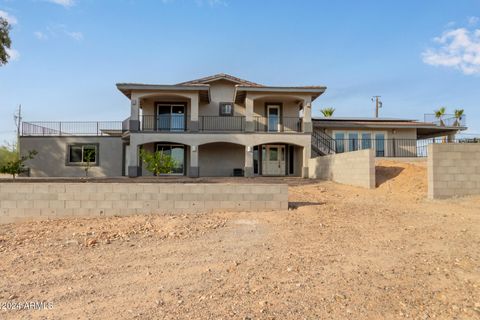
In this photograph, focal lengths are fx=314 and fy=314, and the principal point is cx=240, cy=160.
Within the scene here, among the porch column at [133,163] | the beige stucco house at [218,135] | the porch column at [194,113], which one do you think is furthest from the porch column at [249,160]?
the porch column at [133,163]

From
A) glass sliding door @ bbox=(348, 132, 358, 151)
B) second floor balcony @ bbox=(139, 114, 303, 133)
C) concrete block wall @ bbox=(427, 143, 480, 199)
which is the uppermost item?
second floor balcony @ bbox=(139, 114, 303, 133)

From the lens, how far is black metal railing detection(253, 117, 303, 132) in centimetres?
2006

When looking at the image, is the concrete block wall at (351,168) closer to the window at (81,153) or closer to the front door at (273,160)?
the front door at (273,160)

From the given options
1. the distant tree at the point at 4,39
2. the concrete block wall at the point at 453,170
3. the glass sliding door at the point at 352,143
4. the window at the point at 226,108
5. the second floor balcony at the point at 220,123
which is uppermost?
the distant tree at the point at 4,39

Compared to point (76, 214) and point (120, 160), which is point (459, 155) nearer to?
point (76, 214)

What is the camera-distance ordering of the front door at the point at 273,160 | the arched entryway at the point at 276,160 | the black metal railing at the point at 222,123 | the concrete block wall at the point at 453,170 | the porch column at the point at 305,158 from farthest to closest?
the front door at the point at 273,160, the arched entryway at the point at 276,160, the black metal railing at the point at 222,123, the porch column at the point at 305,158, the concrete block wall at the point at 453,170

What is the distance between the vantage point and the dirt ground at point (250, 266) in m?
3.37

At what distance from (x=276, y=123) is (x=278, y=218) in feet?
44.8

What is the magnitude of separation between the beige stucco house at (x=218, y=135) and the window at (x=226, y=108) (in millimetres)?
65

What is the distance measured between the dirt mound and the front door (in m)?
7.37

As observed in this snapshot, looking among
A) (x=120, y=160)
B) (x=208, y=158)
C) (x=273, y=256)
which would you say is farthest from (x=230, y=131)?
(x=273, y=256)

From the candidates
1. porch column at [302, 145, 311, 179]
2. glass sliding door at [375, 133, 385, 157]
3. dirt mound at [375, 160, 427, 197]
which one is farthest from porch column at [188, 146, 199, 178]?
glass sliding door at [375, 133, 385, 157]

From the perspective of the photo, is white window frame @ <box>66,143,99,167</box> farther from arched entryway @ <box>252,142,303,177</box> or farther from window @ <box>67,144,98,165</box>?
arched entryway @ <box>252,142,303,177</box>

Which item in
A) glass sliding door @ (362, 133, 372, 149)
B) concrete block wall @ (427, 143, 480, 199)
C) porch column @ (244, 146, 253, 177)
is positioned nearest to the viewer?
concrete block wall @ (427, 143, 480, 199)
